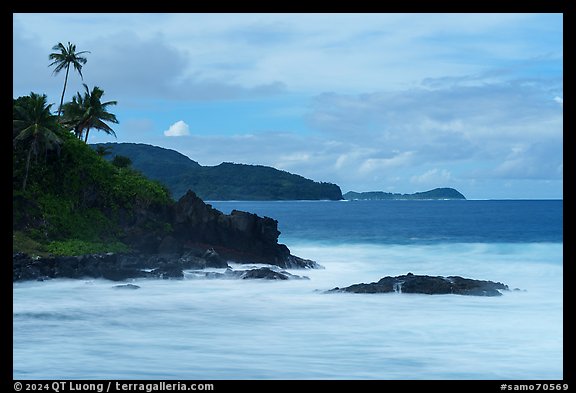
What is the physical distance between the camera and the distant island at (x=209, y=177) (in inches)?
2724

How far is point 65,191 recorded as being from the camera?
2236cm

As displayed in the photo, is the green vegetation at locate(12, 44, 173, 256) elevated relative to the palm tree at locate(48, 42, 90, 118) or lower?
lower

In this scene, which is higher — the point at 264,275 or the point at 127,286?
the point at 264,275

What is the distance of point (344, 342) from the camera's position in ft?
33.3

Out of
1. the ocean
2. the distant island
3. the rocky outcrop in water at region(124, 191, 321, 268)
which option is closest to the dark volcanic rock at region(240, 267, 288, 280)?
the ocean

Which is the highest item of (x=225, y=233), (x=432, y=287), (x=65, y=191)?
(x=65, y=191)

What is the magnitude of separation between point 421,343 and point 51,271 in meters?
11.4

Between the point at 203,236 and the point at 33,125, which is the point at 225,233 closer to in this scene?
the point at 203,236

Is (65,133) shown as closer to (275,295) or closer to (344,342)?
(275,295)

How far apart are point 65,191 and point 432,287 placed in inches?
558

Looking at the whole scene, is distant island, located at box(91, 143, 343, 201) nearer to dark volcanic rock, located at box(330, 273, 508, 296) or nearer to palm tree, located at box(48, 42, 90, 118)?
palm tree, located at box(48, 42, 90, 118)

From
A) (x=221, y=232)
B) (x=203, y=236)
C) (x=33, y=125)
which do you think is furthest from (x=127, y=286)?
(x=33, y=125)

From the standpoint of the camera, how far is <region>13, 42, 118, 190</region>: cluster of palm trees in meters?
21.4

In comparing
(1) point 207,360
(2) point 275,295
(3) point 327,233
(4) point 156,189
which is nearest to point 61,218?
(4) point 156,189
